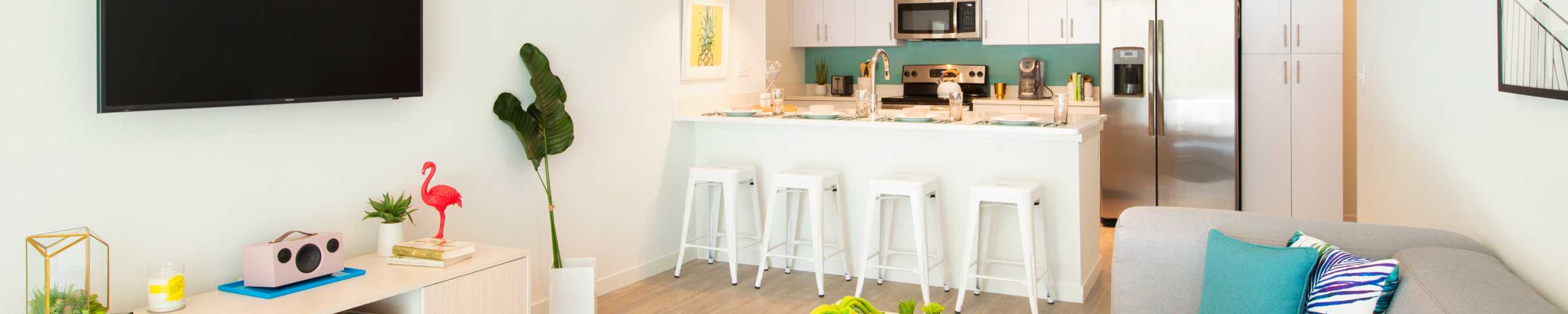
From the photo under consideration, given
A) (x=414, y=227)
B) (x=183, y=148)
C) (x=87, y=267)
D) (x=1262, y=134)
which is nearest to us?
(x=87, y=267)

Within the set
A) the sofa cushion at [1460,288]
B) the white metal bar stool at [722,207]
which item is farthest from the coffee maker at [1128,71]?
the sofa cushion at [1460,288]

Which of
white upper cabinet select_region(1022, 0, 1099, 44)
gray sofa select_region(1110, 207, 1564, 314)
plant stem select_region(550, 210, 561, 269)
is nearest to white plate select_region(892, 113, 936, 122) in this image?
plant stem select_region(550, 210, 561, 269)

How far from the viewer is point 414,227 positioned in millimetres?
3662

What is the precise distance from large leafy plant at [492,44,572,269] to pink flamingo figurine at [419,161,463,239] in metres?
0.48

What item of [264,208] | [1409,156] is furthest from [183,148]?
[1409,156]

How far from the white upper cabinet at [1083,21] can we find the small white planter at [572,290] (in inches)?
155

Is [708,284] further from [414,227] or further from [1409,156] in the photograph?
[1409,156]

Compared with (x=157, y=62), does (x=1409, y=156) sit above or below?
below

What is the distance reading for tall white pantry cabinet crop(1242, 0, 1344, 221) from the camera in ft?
19.2

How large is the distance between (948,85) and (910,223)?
259 centimetres

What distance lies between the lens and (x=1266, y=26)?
5906mm

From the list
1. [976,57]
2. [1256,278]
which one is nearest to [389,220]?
[1256,278]

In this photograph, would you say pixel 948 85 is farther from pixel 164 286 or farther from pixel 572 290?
pixel 164 286

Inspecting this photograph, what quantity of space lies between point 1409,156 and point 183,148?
351 cm
